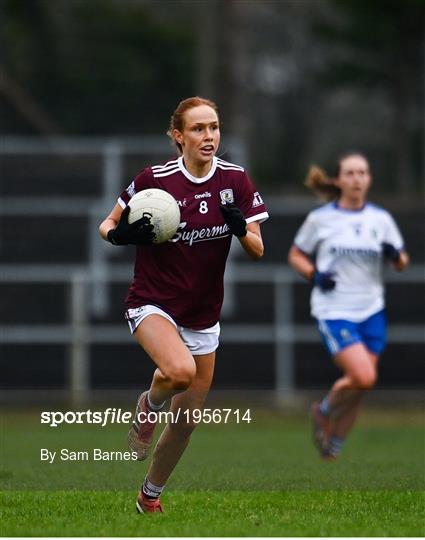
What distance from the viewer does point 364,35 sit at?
28.4 meters

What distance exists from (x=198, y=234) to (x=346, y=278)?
13.0 feet

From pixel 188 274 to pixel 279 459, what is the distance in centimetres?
380

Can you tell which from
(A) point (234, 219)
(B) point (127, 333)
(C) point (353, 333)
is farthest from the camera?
(B) point (127, 333)

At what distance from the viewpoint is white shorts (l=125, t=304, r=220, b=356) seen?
7879mm

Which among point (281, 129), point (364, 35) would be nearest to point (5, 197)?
point (364, 35)

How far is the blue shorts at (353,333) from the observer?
1153 cm

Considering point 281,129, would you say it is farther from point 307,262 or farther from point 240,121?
point 307,262

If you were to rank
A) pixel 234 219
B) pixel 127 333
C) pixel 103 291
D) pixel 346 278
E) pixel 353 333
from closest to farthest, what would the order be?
pixel 234 219
pixel 353 333
pixel 346 278
pixel 127 333
pixel 103 291

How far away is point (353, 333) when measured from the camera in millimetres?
11562

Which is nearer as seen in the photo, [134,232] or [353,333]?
[134,232]

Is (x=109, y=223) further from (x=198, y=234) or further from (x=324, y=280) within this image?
(x=324, y=280)

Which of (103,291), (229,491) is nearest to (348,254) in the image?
(229,491)

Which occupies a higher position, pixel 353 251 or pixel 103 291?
pixel 353 251

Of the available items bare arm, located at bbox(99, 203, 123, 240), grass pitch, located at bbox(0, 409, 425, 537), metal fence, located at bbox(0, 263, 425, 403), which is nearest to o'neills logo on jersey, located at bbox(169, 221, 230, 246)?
bare arm, located at bbox(99, 203, 123, 240)
